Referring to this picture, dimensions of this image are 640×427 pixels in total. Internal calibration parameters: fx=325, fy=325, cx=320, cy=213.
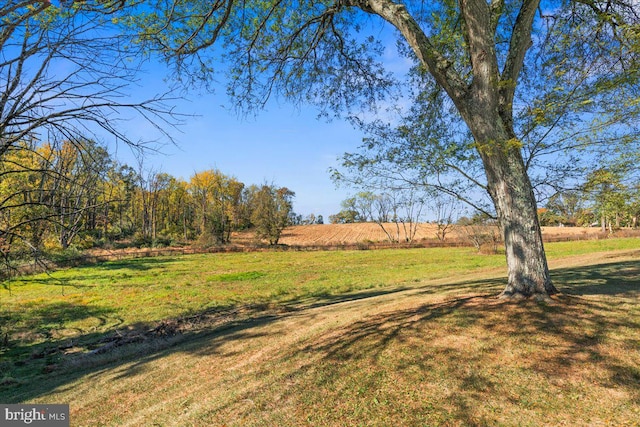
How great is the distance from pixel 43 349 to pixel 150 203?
59079 millimetres

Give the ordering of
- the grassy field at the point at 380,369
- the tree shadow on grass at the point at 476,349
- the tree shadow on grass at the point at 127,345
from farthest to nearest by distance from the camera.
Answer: the tree shadow on grass at the point at 127,345, the tree shadow on grass at the point at 476,349, the grassy field at the point at 380,369

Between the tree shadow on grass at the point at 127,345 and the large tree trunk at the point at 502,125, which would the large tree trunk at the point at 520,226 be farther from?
the tree shadow on grass at the point at 127,345

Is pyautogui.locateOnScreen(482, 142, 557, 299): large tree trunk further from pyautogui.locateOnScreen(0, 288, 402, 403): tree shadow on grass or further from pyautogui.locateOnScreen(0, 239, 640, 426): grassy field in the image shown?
pyautogui.locateOnScreen(0, 288, 402, 403): tree shadow on grass

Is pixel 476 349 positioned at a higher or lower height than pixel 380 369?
higher

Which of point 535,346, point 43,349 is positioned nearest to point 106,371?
point 43,349

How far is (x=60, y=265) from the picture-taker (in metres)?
25.0

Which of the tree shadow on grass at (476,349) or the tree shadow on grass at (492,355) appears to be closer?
the tree shadow on grass at (492,355)

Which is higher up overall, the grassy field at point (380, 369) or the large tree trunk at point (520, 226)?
the large tree trunk at point (520, 226)

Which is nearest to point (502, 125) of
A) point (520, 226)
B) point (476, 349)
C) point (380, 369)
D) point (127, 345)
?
point (520, 226)

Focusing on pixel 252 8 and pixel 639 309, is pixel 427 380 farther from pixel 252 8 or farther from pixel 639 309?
pixel 252 8

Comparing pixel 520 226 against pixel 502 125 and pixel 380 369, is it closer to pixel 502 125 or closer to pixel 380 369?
pixel 502 125

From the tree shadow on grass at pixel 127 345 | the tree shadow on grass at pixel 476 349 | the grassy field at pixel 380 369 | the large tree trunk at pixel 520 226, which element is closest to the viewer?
the grassy field at pixel 380 369

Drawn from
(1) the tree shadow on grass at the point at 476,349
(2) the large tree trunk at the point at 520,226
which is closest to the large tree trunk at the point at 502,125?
(2) the large tree trunk at the point at 520,226

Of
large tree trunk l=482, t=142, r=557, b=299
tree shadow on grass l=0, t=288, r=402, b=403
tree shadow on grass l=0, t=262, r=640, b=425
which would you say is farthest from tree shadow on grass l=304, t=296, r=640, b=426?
tree shadow on grass l=0, t=288, r=402, b=403
